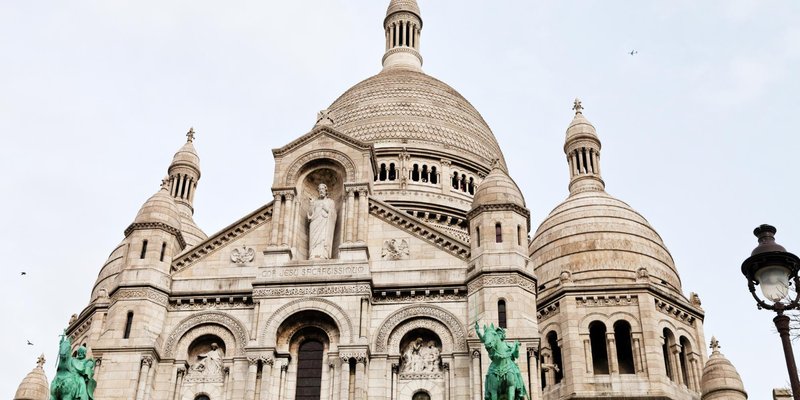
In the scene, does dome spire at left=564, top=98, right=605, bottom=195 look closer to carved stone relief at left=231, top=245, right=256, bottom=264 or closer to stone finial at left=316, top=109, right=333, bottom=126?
stone finial at left=316, top=109, right=333, bottom=126

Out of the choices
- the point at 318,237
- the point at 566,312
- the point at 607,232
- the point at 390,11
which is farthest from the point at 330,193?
the point at 390,11

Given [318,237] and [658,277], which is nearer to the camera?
[318,237]

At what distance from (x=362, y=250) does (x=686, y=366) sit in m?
16.9

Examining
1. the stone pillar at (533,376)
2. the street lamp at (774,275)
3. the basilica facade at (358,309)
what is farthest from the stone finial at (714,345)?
the street lamp at (774,275)

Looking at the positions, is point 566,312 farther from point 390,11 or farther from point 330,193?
point 390,11

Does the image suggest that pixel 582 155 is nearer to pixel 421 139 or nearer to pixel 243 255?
pixel 421 139

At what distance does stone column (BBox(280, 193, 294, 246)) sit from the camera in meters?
33.2

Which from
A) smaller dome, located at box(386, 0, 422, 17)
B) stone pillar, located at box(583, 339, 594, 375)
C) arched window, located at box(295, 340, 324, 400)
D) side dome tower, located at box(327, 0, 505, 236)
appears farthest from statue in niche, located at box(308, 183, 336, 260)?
smaller dome, located at box(386, 0, 422, 17)

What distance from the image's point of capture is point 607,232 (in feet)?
145

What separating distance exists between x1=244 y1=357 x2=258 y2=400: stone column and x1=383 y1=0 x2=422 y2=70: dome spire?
37061mm

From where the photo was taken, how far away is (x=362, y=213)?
33500 millimetres

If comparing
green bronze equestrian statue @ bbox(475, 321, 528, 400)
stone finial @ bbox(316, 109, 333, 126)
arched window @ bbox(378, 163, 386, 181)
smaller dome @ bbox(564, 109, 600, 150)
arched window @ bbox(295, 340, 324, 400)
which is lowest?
green bronze equestrian statue @ bbox(475, 321, 528, 400)

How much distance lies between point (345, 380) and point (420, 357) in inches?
100.0

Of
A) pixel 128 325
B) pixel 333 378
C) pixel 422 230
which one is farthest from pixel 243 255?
pixel 422 230
